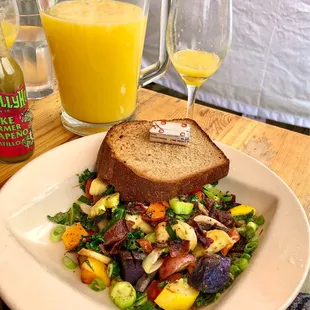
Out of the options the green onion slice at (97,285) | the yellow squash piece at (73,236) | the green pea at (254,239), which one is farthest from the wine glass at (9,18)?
the green pea at (254,239)

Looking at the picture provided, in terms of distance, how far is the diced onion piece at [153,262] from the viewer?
73 cm

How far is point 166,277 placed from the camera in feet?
2.42

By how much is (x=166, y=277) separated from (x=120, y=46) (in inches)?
22.6

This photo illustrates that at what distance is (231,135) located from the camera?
1227 millimetres

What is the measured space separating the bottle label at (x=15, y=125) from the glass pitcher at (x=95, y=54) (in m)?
0.16

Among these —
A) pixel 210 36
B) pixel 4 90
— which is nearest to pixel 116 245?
pixel 4 90

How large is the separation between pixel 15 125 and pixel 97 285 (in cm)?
43

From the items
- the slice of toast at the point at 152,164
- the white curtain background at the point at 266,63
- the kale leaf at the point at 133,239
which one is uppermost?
the slice of toast at the point at 152,164

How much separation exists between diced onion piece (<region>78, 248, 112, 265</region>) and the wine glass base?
1.51 feet

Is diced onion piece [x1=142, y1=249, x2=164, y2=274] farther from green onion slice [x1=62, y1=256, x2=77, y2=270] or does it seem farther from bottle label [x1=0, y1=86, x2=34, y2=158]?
bottle label [x1=0, y1=86, x2=34, y2=158]

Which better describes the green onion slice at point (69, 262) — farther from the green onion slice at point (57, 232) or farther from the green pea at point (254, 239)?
the green pea at point (254, 239)

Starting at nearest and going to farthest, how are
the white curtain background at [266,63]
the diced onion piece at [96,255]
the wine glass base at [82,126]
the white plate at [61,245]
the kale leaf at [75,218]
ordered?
the white plate at [61,245], the diced onion piece at [96,255], the kale leaf at [75,218], the wine glass base at [82,126], the white curtain background at [266,63]

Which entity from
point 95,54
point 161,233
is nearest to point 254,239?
point 161,233

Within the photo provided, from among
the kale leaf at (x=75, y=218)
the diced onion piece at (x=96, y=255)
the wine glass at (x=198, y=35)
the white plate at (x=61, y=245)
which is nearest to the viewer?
the white plate at (x=61, y=245)
